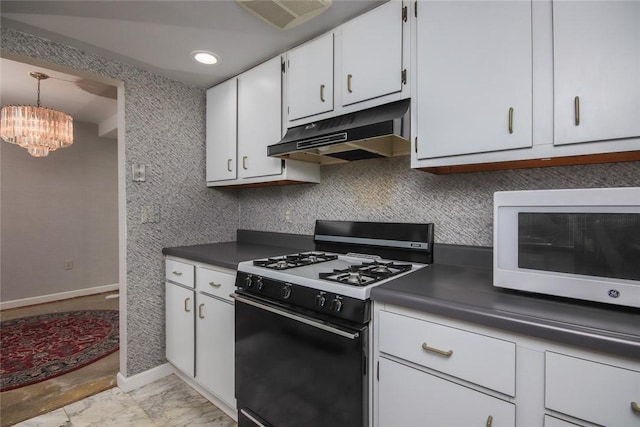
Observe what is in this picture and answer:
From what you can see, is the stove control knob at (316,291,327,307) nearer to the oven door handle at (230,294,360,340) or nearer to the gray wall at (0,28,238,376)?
the oven door handle at (230,294,360,340)

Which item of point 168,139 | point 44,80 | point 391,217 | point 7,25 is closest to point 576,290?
point 391,217

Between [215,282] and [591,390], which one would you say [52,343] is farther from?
[591,390]

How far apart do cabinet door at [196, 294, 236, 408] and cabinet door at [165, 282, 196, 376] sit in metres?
0.08

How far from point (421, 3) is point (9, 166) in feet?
16.0

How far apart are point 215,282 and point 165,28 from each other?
1468 millimetres

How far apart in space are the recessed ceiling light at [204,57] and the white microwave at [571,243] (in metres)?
1.88

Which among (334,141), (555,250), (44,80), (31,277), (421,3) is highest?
(44,80)

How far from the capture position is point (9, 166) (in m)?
3.78

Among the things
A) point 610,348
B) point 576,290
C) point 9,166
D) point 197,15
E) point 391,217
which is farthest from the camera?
point 9,166

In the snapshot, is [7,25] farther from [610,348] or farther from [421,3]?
[610,348]

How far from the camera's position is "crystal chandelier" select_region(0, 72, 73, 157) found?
2.78 metres

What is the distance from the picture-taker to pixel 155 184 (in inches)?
90.7

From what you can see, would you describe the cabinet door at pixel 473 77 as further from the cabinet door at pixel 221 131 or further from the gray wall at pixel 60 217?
the gray wall at pixel 60 217

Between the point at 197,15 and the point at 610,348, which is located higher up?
the point at 197,15
